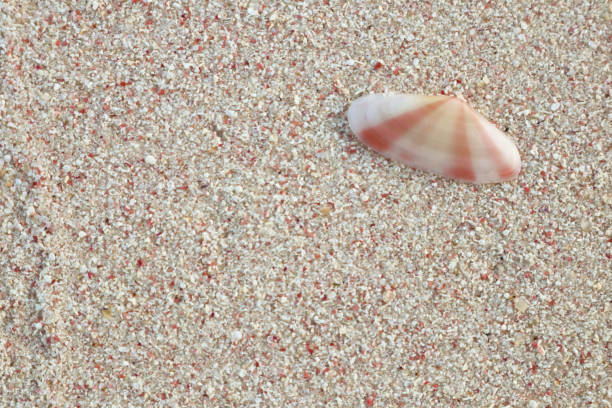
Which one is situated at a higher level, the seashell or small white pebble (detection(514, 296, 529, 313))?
the seashell

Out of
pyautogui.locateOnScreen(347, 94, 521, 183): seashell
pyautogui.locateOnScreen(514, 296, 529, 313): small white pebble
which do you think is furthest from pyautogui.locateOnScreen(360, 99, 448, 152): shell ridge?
pyautogui.locateOnScreen(514, 296, 529, 313): small white pebble

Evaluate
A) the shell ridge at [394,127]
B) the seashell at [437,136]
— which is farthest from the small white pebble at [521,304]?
the shell ridge at [394,127]

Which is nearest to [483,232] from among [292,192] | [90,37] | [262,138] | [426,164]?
[426,164]

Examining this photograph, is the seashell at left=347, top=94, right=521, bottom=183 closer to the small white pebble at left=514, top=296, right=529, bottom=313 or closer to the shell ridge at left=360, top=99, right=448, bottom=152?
the shell ridge at left=360, top=99, right=448, bottom=152

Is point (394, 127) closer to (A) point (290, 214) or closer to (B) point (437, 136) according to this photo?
(B) point (437, 136)

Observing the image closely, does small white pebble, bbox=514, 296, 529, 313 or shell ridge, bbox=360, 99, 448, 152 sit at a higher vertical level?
shell ridge, bbox=360, 99, 448, 152

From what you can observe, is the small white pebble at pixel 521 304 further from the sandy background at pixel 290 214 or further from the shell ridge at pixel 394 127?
the shell ridge at pixel 394 127

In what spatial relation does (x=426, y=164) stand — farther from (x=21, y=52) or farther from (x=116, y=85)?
(x=21, y=52)
